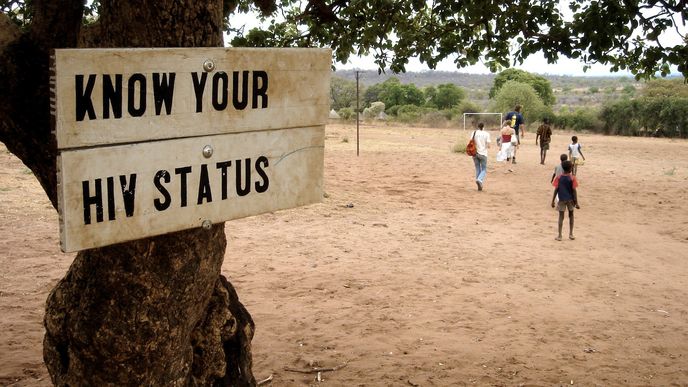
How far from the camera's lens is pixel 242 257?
9336mm

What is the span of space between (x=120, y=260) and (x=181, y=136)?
0.79 metres

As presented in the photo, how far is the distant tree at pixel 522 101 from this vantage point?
43.7m

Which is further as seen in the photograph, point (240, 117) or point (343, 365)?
point (343, 365)

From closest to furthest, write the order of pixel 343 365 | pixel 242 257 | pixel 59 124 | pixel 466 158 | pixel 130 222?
1. pixel 59 124
2. pixel 130 222
3. pixel 343 365
4. pixel 242 257
5. pixel 466 158

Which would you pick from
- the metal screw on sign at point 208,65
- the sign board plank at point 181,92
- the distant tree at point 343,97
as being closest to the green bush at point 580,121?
the distant tree at point 343,97

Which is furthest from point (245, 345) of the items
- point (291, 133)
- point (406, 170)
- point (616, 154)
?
point (616, 154)

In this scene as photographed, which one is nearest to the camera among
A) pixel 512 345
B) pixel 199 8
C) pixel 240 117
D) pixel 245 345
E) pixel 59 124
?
pixel 59 124

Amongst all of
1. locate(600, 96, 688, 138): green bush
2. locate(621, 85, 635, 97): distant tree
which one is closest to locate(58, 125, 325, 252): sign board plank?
locate(600, 96, 688, 138): green bush

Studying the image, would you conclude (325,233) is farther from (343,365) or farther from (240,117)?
(240,117)

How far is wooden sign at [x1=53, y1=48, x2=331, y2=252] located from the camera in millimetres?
1924

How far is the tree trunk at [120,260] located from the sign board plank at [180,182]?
499 millimetres

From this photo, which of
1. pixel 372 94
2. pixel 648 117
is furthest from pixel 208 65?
pixel 372 94

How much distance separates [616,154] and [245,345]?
25.0 meters

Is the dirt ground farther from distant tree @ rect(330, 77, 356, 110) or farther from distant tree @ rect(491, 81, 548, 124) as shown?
distant tree @ rect(330, 77, 356, 110)
